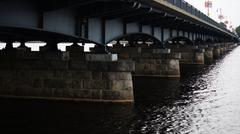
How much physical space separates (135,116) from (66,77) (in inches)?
274

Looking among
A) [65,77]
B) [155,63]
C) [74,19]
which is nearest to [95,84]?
[65,77]

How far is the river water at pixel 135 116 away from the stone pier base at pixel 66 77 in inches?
38.8

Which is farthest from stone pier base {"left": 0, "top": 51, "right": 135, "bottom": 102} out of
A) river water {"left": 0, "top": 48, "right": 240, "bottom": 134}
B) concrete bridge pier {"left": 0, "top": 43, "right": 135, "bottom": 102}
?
river water {"left": 0, "top": 48, "right": 240, "bottom": 134}

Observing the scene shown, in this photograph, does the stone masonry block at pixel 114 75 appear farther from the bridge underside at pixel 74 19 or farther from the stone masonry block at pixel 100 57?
the bridge underside at pixel 74 19

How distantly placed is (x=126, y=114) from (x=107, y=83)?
384cm

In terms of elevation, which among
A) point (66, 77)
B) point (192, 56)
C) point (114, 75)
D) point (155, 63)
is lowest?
point (66, 77)

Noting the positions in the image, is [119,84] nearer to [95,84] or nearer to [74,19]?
[95,84]

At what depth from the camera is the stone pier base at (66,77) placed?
2667 centimetres

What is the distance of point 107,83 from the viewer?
2656 centimetres

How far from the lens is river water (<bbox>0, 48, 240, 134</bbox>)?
19.8 meters

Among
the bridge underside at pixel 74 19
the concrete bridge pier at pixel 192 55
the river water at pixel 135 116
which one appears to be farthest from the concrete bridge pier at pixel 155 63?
the concrete bridge pier at pixel 192 55

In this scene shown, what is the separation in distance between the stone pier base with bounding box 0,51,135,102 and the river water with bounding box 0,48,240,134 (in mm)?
985

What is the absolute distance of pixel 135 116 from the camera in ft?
75.8

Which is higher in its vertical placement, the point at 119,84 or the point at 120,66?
the point at 120,66
